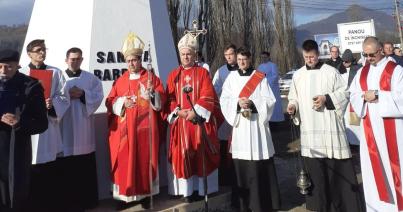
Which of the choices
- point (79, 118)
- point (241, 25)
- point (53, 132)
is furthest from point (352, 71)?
point (241, 25)

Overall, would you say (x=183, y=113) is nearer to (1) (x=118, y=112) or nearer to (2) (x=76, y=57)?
(1) (x=118, y=112)

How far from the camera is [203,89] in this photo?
18.5ft

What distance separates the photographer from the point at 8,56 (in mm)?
3809

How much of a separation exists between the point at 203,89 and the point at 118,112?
44.0 inches

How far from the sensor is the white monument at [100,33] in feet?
20.5

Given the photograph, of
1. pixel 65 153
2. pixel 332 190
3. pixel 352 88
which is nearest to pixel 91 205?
pixel 65 153

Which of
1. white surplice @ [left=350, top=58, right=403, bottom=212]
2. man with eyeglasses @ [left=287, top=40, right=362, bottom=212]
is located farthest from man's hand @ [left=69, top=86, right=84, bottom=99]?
white surplice @ [left=350, top=58, right=403, bottom=212]

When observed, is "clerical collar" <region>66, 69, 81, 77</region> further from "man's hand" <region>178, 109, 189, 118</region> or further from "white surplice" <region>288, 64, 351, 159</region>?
"white surplice" <region>288, 64, 351, 159</region>

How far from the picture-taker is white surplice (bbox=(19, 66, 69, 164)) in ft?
16.8

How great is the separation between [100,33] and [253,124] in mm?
2650

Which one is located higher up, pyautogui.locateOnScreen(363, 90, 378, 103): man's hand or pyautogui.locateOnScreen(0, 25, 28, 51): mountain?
pyautogui.locateOnScreen(0, 25, 28, 51): mountain

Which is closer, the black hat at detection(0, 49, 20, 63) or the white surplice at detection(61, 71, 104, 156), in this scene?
the black hat at detection(0, 49, 20, 63)

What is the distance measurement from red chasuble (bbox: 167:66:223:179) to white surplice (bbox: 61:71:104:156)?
1.00m

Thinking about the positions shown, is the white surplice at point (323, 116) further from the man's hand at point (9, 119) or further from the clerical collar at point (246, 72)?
the man's hand at point (9, 119)
